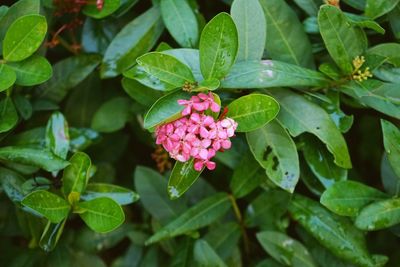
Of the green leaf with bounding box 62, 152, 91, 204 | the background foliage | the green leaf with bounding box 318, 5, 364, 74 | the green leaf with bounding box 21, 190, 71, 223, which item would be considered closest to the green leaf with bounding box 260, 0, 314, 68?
the background foliage

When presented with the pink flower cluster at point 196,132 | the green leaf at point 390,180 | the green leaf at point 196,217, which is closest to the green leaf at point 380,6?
the green leaf at point 390,180

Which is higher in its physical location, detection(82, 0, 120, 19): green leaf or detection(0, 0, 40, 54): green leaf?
detection(0, 0, 40, 54): green leaf

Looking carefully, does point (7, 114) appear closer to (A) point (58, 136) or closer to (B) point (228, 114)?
(A) point (58, 136)

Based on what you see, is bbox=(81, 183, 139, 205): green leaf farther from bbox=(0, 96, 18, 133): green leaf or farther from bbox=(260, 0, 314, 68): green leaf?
bbox=(260, 0, 314, 68): green leaf

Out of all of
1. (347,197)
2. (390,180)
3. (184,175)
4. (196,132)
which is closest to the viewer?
(196,132)

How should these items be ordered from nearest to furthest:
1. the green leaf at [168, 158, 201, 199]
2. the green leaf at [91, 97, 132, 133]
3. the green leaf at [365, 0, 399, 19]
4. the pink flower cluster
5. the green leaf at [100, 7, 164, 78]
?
the pink flower cluster
the green leaf at [168, 158, 201, 199]
the green leaf at [365, 0, 399, 19]
the green leaf at [100, 7, 164, 78]
the green leaf at [91, 97, 132, 133]

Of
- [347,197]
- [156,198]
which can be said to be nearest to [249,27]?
[347,197]

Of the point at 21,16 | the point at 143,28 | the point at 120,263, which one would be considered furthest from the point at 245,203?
the point at 21,16
